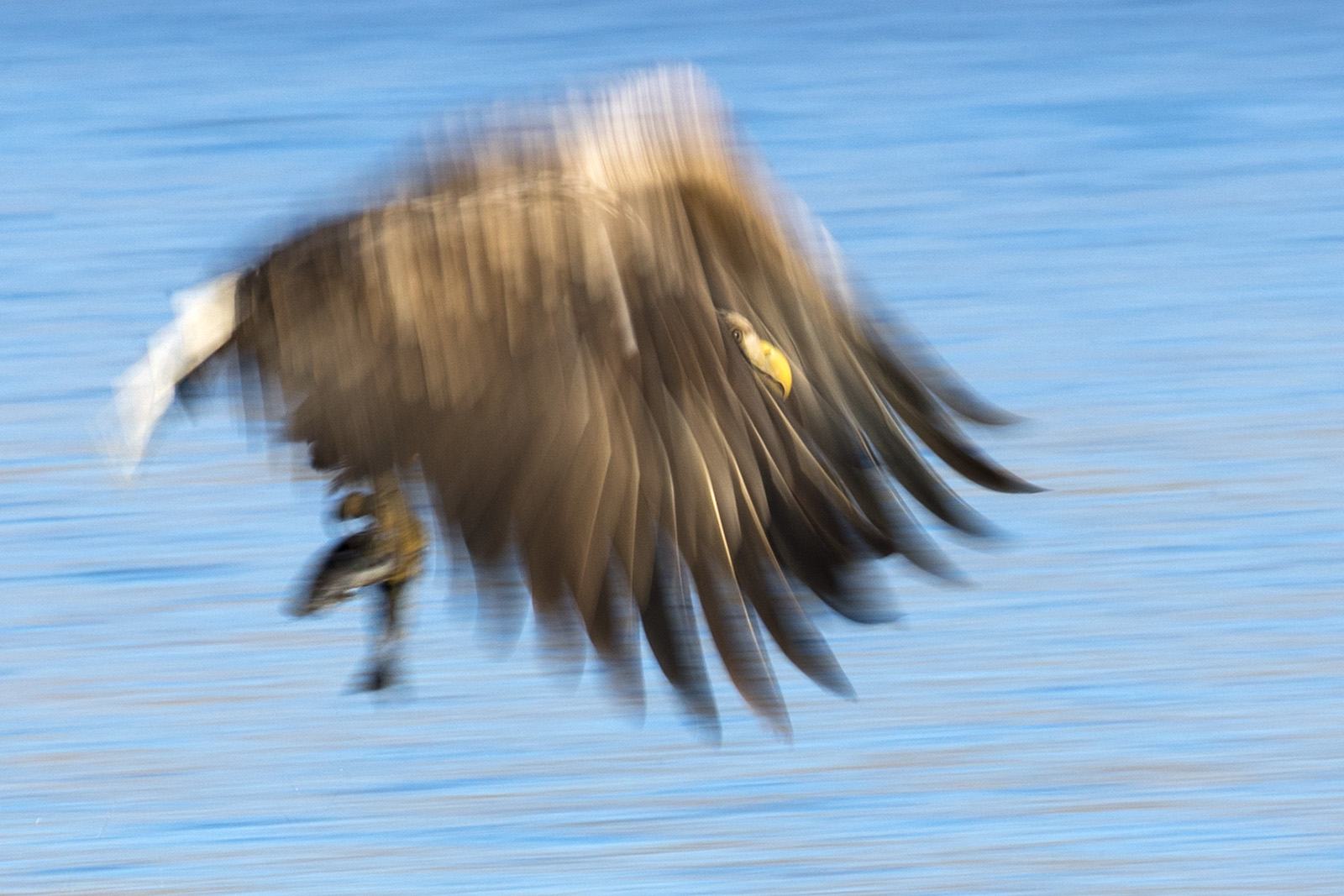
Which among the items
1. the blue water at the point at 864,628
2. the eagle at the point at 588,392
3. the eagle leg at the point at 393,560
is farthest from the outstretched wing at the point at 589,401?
the eagle leg at the point at 393,560

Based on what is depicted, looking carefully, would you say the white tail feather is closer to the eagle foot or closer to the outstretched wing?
the outstretched wing

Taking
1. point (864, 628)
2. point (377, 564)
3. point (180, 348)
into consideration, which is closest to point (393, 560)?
point (377, 564)

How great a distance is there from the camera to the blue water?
413 centimetres

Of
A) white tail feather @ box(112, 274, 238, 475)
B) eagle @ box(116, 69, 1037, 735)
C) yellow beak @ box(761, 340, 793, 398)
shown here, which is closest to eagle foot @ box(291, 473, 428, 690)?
eagle @ box(116, 69, 1037, 735)

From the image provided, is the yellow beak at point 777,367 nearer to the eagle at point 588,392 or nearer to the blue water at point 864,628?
the eagle at point 588,392

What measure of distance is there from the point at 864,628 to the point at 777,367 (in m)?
1.81

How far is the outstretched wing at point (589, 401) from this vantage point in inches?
118

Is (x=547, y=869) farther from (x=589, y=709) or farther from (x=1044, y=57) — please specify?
(x=1044, y=57)

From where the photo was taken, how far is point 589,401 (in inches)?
122

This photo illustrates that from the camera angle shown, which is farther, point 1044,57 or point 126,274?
point 1044,57

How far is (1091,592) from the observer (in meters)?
5.14

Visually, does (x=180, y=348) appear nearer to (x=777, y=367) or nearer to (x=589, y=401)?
(x=589, y=401)

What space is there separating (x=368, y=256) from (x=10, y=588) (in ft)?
7.87

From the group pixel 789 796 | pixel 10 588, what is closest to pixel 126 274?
pixel 10 588
